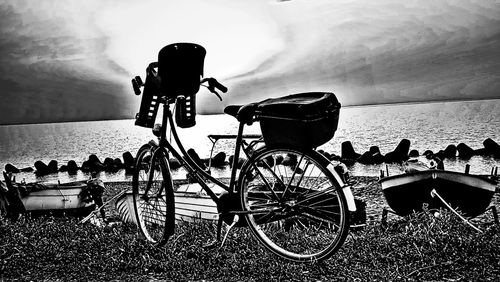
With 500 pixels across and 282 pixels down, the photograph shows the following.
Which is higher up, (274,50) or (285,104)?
(274,50)

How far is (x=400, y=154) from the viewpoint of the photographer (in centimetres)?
1005

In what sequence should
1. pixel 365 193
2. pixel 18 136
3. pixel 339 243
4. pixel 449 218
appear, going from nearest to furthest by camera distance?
pixel 339 243, pixel 449 218, pixel 365 193, pixel 18 136

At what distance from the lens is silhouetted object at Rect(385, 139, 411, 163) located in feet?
33.0

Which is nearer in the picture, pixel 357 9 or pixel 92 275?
pixel 92 275

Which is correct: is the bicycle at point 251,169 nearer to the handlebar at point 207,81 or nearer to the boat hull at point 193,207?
the handlebar at point 207,81

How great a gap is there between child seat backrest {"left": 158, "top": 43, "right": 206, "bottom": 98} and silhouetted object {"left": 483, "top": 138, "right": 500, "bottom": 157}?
8.78 meters

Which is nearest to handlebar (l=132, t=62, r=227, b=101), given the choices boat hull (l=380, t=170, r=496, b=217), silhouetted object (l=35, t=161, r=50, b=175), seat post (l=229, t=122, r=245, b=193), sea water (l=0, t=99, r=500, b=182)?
seat post (l=229, t=122, r=245, b=193)

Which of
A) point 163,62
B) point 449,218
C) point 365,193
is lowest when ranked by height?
point 365,193

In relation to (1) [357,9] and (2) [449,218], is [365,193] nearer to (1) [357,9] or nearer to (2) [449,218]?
(1) [357,9]

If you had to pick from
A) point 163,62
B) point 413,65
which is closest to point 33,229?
point 163,62

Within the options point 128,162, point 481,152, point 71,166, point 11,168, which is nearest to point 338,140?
point 481,152

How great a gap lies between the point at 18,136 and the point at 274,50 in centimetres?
585

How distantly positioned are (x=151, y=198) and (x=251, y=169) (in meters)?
0.72

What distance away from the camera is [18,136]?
378 inches
